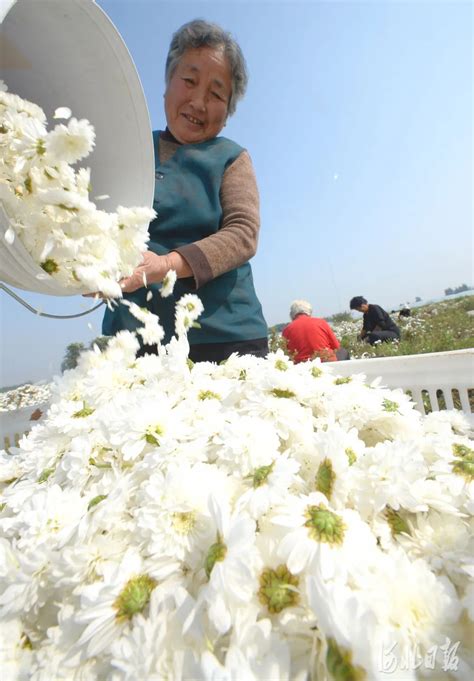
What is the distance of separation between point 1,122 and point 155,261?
17.9 inches

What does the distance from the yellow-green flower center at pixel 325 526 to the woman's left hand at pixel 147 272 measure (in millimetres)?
696

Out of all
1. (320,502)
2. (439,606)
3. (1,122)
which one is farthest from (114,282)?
(439,606)

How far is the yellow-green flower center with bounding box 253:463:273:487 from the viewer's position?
0.42 m

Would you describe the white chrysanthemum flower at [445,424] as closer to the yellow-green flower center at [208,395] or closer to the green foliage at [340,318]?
the yellow-green flower center at [208,395]

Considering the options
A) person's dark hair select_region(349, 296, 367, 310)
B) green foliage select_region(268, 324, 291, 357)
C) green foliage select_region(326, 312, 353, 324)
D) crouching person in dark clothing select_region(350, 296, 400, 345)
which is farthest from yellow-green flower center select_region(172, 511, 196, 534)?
green foliage select_region(326, 312, 353, 324)

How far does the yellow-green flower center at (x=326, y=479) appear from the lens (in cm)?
44

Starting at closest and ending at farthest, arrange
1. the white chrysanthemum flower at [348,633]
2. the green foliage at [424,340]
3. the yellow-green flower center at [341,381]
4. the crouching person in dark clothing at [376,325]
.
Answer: the white chrysanthemum flower at [348,633]
the yellow-green flower center at [341,381]
the green foliage at [424,340]
the crouching person in dark clothing at [376,325]

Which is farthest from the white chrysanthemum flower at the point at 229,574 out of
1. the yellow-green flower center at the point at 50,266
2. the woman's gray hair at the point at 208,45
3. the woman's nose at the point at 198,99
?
the woman's gray hair at the point at 208,45

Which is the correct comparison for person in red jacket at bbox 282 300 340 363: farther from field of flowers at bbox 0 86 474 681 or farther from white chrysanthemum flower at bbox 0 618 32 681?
white chrysanthemum flower at bbox 0 618 32 681

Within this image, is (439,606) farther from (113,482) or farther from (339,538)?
(113,482)

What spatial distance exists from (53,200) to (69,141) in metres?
0.09

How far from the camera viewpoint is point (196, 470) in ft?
1.54

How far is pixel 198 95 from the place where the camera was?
4.36 feet

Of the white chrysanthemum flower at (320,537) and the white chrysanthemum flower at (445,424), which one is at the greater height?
the white chrysanthemum flower at (445,424)
